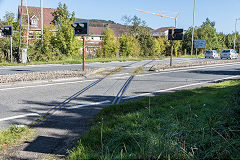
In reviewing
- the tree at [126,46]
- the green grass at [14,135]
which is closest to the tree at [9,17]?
the tree at [126,46]

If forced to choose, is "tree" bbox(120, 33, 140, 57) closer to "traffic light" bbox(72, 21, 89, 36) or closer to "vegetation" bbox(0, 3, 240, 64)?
"vegetation" bbox(0, 3, 240, 64)

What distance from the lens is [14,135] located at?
3934 millimetres

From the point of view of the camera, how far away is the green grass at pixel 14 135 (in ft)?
12.0

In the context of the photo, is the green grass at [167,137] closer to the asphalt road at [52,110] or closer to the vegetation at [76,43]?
the asphalt road at [52,110]

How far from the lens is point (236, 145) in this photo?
8.93 feet

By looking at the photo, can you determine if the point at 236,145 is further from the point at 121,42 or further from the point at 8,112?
the point at 121,42

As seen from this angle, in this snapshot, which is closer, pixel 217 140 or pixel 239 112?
pixel 217 140

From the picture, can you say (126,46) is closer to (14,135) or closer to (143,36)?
(143,36)

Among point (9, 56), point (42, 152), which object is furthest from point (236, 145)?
point (9, 56)

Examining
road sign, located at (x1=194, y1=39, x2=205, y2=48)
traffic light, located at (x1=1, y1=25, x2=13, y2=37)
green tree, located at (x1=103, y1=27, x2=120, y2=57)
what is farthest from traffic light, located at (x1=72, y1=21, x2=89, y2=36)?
road sign, located at (x1=194, y1=39, x2=205, y2=48)

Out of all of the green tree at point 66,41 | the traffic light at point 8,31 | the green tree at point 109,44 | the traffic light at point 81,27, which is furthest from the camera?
the green tree at point 109,44

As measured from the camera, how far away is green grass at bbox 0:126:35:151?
3650 millimetres

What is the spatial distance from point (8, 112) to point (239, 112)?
15.8ft

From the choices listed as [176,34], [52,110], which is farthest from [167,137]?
[176,34]
